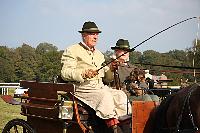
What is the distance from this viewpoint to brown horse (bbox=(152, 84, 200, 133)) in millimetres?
3734

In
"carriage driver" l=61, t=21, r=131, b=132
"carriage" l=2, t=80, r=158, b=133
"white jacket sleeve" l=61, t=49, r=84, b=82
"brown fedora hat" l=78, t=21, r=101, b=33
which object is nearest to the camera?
"carriage" l=2, t=80, r=158, b=133

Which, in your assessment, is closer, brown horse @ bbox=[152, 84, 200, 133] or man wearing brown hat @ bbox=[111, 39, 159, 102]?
brown horse @ bbox=[152, 84, 200, 133]

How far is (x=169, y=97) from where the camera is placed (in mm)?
4176

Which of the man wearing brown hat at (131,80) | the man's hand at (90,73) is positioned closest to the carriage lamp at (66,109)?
the man's hand at (90,73)

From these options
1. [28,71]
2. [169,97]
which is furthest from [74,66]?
[28,71]

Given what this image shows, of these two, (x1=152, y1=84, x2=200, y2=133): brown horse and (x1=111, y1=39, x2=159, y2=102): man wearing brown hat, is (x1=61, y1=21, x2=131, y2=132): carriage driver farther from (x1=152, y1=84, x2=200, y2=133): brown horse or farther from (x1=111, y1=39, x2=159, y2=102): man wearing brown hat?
(x1=152, y1=84, x2=200, y2=133): brown horse

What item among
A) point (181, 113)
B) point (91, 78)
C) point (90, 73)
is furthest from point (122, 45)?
point (181, 113)

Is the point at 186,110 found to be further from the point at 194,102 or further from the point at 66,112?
the point at 66,112

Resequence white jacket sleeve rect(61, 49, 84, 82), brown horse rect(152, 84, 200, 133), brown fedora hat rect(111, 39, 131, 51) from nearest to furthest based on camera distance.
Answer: brown horse rect(152, 84, 200, 133), white jacket sleeve rect(61, 49, 84, 82), brown fedora hat rect(111, 39, 131, 51)

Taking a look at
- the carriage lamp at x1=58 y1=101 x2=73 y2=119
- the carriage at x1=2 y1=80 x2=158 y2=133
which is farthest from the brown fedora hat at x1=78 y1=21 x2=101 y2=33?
the carriage lamp at x1=58 y1=101 x2=73 y2=119

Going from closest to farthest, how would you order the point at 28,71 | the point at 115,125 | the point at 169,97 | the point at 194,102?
the point at 194,102 < the point at 169,97 < the point at 115,125 < the point at 28,71

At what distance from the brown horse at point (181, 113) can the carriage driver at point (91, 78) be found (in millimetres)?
801

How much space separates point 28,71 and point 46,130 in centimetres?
4907

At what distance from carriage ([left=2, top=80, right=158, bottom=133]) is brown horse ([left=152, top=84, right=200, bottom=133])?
0.26 metres
